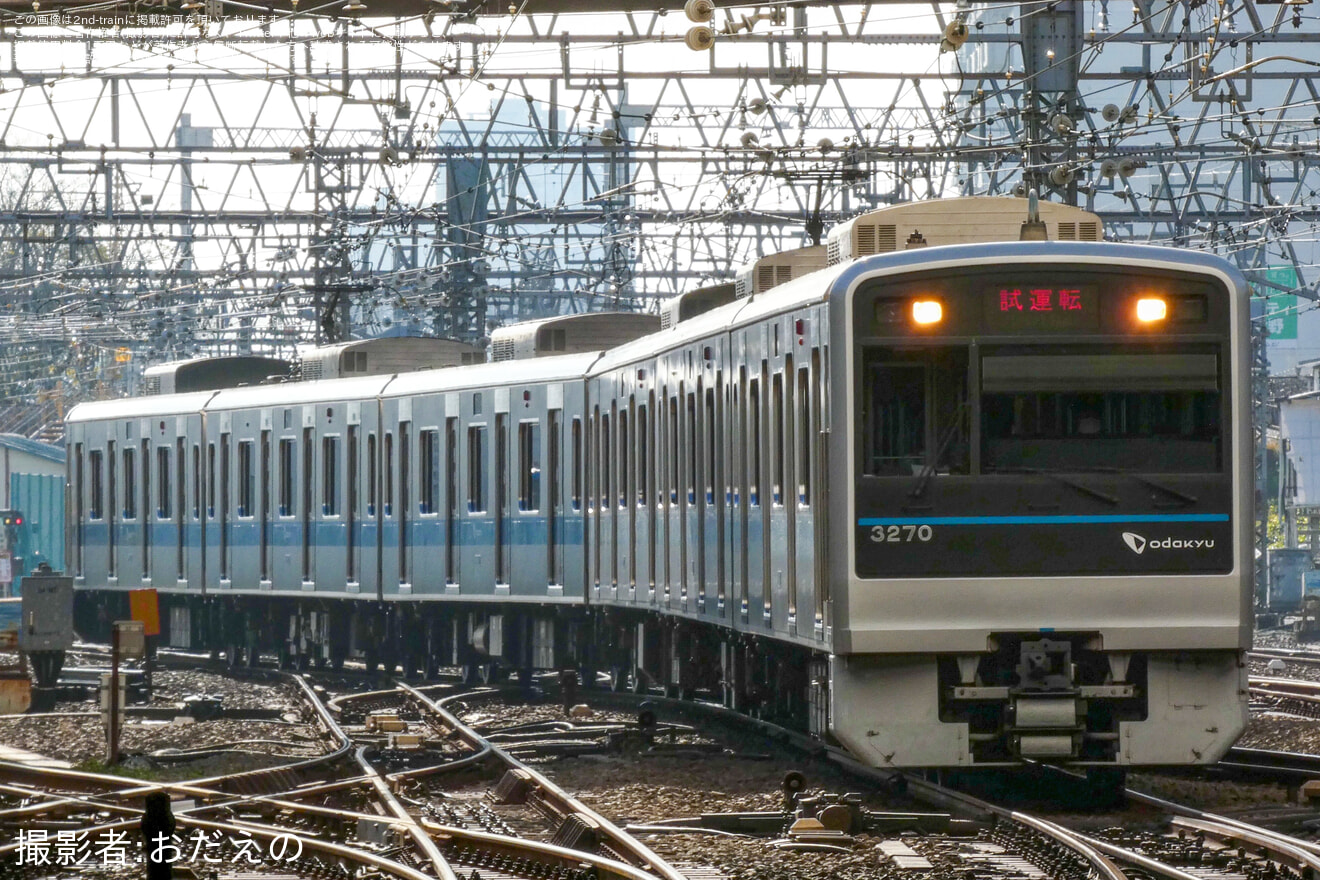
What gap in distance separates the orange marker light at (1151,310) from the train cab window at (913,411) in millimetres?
876

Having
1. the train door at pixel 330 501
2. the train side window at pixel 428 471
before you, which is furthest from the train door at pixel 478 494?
the train door at pixel 330 501

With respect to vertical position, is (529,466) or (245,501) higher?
(529,466)

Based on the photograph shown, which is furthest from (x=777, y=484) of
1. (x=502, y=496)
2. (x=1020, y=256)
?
(x=502, y=496)

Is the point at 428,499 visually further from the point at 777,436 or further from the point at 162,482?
the point at 777,436

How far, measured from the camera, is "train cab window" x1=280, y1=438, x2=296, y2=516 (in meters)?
26.7

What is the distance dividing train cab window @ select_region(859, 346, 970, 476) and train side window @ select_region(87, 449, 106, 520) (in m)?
20.5

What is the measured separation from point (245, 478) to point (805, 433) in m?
15.7

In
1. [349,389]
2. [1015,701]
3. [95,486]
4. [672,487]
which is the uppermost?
[349,389]

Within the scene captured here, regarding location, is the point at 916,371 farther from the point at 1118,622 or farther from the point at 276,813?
the point at 276,813

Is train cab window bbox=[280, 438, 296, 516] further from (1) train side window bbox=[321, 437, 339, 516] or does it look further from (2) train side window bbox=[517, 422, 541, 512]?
(2) train side window bbox=[517, 422, 541, 512]

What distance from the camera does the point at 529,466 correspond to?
22500mm

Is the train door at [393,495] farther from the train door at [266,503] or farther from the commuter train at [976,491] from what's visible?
the commuter train at [976,491]

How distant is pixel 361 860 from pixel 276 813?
7.01 feet

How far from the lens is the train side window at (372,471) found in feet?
82.8
